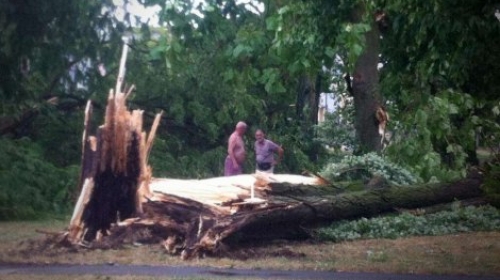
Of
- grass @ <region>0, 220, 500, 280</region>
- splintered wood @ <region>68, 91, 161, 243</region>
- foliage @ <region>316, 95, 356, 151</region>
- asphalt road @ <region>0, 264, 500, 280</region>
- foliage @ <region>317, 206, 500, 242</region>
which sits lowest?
asphalt road @ <region>0, 264, 500, 280</region>

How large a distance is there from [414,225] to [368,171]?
3608 millimetres

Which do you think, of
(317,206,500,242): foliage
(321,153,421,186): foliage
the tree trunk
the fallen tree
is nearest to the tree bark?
the fallen tree

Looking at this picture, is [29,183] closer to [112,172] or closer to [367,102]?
[112,172]

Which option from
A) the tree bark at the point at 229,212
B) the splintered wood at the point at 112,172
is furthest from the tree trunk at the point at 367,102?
the splintered wood at the point at 112,172

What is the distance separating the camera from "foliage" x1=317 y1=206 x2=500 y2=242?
49.0 feet

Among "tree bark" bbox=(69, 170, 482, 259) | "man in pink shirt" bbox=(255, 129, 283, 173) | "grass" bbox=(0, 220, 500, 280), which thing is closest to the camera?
"grass" bbox=(0, 220, 500, 280)

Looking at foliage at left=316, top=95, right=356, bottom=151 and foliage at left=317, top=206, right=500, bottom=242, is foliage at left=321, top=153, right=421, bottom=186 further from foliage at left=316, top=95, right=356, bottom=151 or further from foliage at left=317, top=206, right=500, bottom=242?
foliage at left=316, top=95, right=356, bottom=151

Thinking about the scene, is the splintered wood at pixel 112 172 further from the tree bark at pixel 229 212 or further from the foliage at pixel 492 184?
the foliage at pixel 492 184

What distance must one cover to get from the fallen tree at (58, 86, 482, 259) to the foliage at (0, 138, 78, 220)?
5.39m

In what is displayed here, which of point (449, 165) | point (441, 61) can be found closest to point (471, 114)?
point (449, 165)

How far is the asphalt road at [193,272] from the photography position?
1119cm

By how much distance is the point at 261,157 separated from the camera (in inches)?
792

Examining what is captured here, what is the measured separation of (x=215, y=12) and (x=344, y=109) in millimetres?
14631

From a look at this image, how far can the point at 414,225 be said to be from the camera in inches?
612
